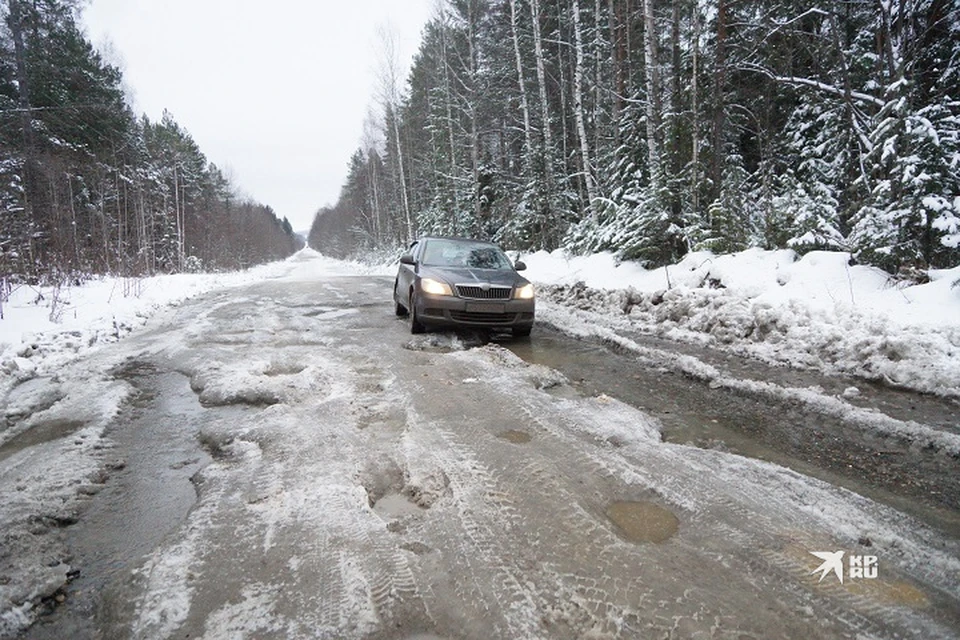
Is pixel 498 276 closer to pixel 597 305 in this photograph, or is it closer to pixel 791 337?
pixel 597 305

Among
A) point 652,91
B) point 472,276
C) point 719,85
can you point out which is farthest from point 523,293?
→ point 652,91

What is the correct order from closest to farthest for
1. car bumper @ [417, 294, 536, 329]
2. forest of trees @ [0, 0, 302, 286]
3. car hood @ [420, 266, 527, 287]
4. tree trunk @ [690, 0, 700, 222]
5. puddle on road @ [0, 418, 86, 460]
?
puddle on road @ [0, 418, 86, 460] < car bumper @ [417, 294, 536, 329] < car hood @ [420, 266, 527, 287] < tree trunk @ [690, 0, 700, 222] < forest of trees @ [0, 0, 302, 286]

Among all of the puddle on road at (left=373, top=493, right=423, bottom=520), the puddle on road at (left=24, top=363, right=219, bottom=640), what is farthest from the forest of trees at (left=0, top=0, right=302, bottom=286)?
the puddle on road at (left=373, top=493, right=423, bottom=520)

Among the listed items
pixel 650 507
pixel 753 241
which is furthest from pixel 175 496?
pixel 753 241

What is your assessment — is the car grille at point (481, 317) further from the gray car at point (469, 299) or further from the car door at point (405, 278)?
the car door at point (405, 278)

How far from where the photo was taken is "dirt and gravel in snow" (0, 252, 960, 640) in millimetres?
1661

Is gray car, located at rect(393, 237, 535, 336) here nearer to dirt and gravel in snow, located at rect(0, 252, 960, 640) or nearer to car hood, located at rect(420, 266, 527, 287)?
car hood, located at rect(420, 266, 527, 287)

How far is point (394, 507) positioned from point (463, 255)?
228 inches

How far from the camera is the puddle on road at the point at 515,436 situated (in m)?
3.16

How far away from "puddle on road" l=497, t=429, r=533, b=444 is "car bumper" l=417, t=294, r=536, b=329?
128 inches

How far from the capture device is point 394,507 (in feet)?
7.86

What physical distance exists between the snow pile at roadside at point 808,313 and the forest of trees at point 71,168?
12.1m

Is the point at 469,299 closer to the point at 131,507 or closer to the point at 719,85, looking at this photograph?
the point at 131,507

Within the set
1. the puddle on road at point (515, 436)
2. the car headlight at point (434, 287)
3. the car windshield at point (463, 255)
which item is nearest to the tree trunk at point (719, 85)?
the car windshield at point (463, 255)
